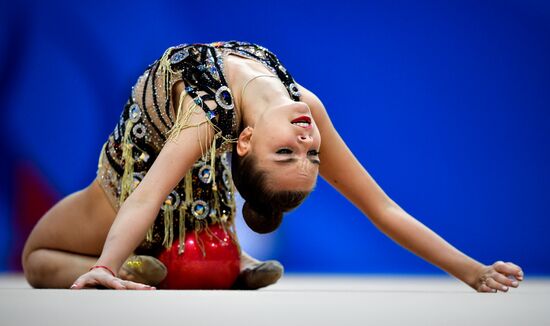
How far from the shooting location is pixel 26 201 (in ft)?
11.3

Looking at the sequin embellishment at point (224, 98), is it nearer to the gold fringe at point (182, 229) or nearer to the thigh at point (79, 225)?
the gold fringe at point (182, 229)

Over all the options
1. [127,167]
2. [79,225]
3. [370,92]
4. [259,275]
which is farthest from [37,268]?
[370,92]

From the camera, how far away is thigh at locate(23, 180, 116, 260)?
220 centimetres

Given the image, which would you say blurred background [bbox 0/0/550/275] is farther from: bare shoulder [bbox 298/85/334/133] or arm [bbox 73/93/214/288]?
arm [bbox 73/93/214/288]

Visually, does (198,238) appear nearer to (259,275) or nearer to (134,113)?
(259,275)

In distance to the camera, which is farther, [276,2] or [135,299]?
[276,2]

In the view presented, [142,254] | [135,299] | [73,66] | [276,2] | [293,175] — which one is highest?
[276,2]

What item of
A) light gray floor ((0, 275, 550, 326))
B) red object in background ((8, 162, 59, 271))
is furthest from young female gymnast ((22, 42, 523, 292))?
red object in background ((8, 162, 59, 271))

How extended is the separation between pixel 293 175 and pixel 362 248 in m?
1.89

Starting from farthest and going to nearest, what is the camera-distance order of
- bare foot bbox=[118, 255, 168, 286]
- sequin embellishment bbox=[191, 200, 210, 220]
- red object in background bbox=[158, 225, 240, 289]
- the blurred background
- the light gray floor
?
the blurred background
sequin embellishment bbox=[191, 200, 210, 220]
red object in background bbox=[158, 225, 240, 289]
bare foot bbox=[118, 255, 168, 286]
the light gray floor

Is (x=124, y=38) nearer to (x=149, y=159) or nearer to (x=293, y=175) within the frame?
(x=149, y=159)

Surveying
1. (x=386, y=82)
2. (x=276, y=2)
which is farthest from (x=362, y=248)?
(x=276, y=2)

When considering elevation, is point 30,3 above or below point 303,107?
above

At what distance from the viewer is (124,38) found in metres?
3.40
